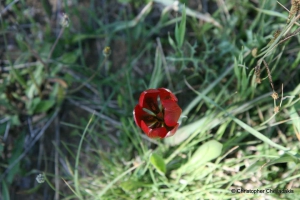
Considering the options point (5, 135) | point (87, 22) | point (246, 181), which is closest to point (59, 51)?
point (87, 22)

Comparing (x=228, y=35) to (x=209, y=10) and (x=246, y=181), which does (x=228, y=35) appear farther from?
(x=246, y=181)

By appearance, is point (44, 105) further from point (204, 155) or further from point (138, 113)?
point (204, 155)

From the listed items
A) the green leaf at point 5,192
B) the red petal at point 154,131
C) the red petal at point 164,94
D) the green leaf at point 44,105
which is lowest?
the green leaf at point 5,192

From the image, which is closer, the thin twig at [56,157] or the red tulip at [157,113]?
the red tulip at [157,113]

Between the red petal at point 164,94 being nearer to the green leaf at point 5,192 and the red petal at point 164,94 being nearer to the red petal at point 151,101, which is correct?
the red petal at point 151,101

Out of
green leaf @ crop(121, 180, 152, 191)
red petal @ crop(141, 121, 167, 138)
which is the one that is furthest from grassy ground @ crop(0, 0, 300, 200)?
red petal @ crop(141, 121, 167, 138)

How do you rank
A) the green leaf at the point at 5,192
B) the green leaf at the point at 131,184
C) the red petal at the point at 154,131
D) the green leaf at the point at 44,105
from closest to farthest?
the red petal at the point at 154,131
the green leaf at the point at 131,184
the green leaf at the point at 5,192
the green leaf at the point at 44,105

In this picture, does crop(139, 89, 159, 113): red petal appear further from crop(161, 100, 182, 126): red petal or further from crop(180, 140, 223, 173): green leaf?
crop(180, 140, 223, 173): green leaf

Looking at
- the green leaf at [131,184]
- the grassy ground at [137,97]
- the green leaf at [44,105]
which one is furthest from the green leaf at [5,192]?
the green leaf at [131,184]
